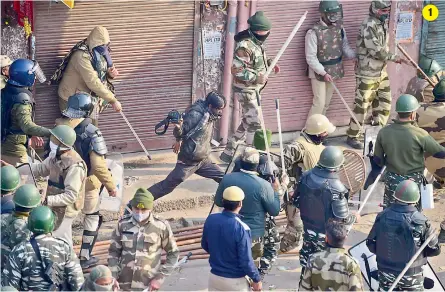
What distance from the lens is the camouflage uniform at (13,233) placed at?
10164 mm

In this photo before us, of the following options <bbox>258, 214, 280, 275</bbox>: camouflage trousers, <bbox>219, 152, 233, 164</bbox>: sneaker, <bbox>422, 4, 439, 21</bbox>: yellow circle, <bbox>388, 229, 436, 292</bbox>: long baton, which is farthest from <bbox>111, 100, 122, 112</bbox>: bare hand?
<bbox>422, 4, 439, 21</bbox>: yellow circle

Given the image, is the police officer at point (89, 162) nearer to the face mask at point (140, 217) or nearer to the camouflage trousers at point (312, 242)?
the face mask at point (140, 217)

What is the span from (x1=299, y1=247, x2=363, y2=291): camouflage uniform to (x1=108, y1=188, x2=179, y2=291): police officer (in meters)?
1.34

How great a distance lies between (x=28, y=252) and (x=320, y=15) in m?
7.43

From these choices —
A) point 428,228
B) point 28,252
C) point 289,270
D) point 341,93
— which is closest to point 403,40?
point 341,93

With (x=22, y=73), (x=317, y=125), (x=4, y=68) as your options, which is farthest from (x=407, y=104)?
(x=4, y=68)

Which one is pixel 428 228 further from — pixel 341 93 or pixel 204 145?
pixel 341 93

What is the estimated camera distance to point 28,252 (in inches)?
381

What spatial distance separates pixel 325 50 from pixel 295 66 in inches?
21.3

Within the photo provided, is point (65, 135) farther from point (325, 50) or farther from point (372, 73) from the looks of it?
point (372, 73)

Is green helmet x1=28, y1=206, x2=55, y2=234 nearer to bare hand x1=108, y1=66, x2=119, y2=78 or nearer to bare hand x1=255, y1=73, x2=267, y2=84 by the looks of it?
bare hand x1=108, y1=66, x2=119, y2=78

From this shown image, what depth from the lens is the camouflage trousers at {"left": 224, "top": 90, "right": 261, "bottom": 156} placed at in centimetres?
1497

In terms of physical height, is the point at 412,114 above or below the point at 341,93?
above

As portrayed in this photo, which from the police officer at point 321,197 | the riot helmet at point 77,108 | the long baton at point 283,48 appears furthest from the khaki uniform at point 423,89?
the riot helmet at point 77,108
